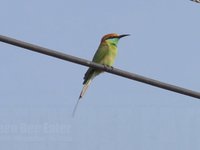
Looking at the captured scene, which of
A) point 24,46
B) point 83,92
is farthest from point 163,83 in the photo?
point 83,92

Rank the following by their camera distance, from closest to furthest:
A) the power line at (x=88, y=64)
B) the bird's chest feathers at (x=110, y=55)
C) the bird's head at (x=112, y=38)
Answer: the power line at (x=88, y=64) < the bird's chest feathers at (x=110, y=55) < the bird's head at (x=112, y=38)

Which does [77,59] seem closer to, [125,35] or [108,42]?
[125,35]

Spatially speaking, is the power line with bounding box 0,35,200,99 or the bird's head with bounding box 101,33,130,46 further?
the bird's head with bounding box 101,33,130,46

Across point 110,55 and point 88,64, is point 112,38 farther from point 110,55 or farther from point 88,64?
point 88,64

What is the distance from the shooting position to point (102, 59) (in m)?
6.34

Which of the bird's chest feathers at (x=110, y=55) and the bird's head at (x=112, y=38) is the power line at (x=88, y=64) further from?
the bird's head at (x=112, y=38)

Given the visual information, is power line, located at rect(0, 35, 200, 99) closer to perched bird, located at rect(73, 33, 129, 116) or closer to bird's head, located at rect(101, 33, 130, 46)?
perched bird, located at rect(73, 33, 129, 116)

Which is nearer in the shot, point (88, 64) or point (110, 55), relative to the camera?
Answer: point (88, 64)

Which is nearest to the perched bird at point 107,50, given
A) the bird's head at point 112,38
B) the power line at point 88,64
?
the bird's head at point 112,38

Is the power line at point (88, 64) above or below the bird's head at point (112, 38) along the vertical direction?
above

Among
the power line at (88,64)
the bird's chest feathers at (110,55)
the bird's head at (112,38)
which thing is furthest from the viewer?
the bird's head at (112,38)


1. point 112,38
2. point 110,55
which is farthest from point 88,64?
point 112,38

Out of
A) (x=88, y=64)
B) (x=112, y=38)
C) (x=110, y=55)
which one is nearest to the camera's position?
(x=88, y=64)

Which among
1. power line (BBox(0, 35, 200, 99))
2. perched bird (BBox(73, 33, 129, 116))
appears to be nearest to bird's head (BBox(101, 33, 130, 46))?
perched bird (BBox(73, 33, 129, 116))
